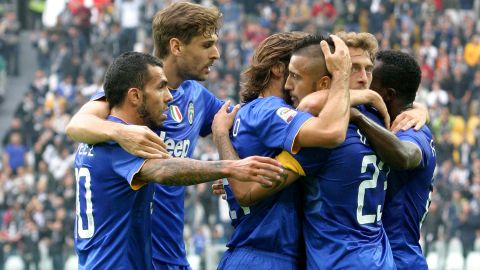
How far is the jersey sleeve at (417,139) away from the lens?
6.40m

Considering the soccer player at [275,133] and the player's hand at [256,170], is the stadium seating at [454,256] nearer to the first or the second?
the soccer player at [275,133]

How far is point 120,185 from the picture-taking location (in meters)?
6.10

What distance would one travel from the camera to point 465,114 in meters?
23.2

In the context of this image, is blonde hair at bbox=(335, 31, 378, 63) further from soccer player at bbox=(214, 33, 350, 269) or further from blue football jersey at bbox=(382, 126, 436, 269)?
blue football jersey at bbox=(382, 126, 436, 269)

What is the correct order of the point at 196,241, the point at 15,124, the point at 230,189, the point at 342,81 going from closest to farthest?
1. the point at 342,81
2. the point at 230,189
3. the point at 196,241
4. the point at 15,124

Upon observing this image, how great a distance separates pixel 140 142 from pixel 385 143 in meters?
1.37

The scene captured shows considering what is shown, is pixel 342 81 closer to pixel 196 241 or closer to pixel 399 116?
pixel 399 116

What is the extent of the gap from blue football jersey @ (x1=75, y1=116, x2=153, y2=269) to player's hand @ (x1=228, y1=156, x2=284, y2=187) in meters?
0.64

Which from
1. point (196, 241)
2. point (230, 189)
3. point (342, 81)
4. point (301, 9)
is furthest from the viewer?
point (301, 9)

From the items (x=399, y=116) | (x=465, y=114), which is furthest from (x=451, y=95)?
(x=399, y=116)

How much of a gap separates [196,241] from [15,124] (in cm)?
567

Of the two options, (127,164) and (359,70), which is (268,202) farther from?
(359,70)

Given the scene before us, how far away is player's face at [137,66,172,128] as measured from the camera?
6195 mm

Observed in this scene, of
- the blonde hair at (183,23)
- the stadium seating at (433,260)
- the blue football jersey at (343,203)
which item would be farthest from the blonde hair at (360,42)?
the stadium seating at (433,260)
